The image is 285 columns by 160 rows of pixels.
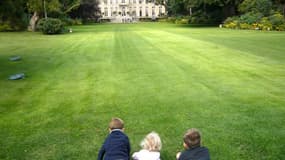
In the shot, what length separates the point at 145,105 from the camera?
7258 mm

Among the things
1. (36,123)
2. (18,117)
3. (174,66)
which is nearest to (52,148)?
(36,123)

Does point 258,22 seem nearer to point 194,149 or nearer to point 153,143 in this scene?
point 153,143

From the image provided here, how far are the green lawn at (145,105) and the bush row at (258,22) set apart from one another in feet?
71.8

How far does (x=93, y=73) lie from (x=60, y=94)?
2668mm

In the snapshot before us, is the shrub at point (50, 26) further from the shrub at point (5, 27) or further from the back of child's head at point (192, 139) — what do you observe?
the back of child's head at point (192, 139)

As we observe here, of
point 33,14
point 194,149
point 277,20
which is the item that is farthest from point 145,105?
point 33,14

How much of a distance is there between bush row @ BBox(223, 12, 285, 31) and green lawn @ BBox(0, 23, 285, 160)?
21899 millimetres

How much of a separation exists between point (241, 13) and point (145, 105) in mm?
39842

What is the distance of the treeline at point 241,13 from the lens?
34.6m

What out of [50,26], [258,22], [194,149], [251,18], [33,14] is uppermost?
[33,14]

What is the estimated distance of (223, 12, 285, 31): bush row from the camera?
33.2 meters

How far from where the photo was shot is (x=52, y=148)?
17.0 ft

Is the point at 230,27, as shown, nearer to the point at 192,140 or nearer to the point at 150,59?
the point at 150,59

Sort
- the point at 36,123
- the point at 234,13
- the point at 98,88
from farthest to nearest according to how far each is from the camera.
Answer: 1. the point at 234,13
2. the point at 98,88
3. the point at 36,123
